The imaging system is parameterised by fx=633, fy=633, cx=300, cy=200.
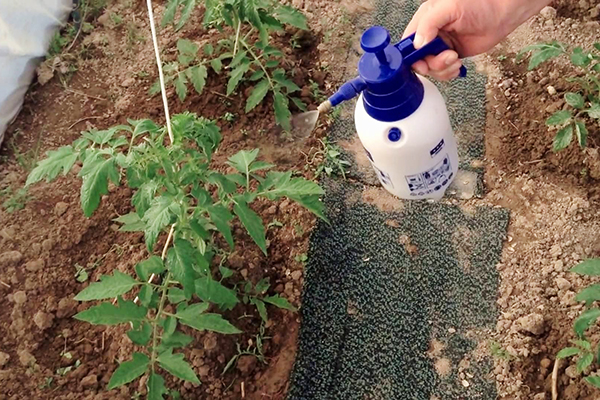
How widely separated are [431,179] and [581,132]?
0.48 metres

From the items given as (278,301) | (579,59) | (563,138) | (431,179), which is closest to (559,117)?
(563,138)

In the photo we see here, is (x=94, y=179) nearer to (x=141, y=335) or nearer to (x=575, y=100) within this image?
(x=141, y=335)

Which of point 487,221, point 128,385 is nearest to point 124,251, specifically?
point 128,385

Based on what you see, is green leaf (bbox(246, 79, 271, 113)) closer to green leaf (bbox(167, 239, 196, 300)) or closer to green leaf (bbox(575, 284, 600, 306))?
green leaf (bbox(167, 239, 196, 300))

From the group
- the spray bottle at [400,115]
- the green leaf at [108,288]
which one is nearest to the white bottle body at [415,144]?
the spray bottle at [400,115]

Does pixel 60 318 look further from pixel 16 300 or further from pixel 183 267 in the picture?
pixel 183 267

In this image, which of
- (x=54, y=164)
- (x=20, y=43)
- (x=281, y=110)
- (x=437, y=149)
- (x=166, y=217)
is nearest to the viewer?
(x=166, y=217)

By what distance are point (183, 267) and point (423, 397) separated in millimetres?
686

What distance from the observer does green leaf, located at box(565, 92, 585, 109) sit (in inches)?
69.0

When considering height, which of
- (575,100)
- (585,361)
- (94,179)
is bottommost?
(585,361)

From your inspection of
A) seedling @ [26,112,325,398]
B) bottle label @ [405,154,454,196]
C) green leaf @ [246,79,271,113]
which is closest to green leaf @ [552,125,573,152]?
bottle label @ [405,154,454,196]

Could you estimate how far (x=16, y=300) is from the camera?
1.67m

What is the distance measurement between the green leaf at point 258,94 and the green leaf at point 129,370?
2.83 ft

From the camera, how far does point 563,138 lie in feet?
5.67
